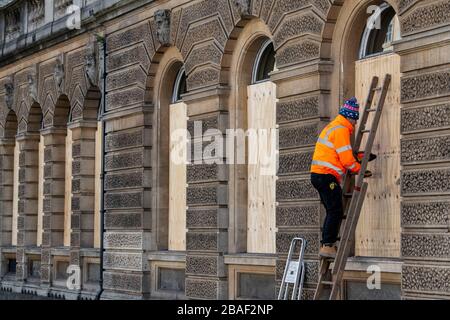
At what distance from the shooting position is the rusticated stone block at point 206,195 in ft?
63.6

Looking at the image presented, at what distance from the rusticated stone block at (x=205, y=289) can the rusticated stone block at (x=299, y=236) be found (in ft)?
6.78

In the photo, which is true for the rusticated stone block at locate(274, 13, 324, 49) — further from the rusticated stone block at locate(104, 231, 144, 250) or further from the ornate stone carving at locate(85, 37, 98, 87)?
the ornate stone carving at locate(85, 37, 98, 87)

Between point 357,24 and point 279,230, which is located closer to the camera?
point 357,24

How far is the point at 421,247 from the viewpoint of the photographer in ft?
47.1

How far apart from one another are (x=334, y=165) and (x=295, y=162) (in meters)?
1.98

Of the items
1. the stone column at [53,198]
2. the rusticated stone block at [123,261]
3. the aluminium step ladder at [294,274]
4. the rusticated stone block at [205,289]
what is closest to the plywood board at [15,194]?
the stone column at [53,198]

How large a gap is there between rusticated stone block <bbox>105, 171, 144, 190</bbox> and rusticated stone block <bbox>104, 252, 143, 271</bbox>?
1330 mm

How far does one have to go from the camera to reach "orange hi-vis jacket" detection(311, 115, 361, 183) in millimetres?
14945

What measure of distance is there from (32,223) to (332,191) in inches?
605

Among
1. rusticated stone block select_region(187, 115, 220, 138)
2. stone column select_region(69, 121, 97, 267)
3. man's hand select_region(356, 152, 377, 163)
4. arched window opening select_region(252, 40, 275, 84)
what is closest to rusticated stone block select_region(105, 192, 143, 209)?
stone column select_region(69, 121, 97, 267)

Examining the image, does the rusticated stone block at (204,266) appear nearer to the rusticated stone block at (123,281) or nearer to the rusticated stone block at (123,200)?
the rusticated stone block at (123,281)

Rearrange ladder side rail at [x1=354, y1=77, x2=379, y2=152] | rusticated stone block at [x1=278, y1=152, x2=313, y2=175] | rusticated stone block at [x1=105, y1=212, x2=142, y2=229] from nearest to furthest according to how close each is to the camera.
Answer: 1. ladder side rail at [x1=354, y1=77, x2=379, y2=152]
2. rusticated stone block at [x1=278, y1=152, x2=313, y2=175]
3. rusticated stone block at [x1=105, y1=212, x2=142, y2=229]
